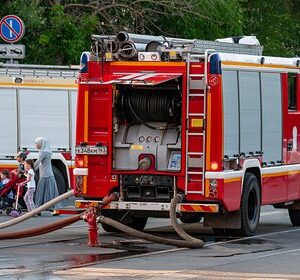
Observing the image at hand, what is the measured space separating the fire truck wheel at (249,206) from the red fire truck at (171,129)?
2cm

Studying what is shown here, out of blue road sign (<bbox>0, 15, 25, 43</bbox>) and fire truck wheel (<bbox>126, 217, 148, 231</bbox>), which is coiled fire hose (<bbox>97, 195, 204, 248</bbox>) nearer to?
fire truck wheel (<bbox>126, 217, 148, 231</bbox>)

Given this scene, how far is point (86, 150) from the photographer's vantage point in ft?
57.8

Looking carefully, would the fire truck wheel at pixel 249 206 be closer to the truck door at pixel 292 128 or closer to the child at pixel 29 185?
the truck door at pixel 292 128

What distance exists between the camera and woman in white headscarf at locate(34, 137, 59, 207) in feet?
75.8

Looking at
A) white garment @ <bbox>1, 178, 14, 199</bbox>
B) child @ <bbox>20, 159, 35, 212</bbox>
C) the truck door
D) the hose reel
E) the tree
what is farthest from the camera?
the tree

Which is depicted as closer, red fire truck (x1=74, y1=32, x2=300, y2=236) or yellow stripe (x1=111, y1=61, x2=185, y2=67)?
red fire truck (x1=74, y1=32, x2=300, y2=236)

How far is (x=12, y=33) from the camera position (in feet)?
80.1

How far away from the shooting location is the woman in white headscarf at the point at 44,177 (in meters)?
23.1

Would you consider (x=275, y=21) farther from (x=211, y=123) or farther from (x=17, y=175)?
(x=211, y=123)

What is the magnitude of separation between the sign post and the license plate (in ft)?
23.3

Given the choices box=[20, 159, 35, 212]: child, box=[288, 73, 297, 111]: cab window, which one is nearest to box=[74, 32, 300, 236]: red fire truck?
box=[288, 73, 297, 111]: cab window

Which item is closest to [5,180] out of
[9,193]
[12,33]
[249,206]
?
[9,193]

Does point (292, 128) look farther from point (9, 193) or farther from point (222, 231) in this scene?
point (9, 193)

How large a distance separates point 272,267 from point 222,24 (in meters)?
18.2
